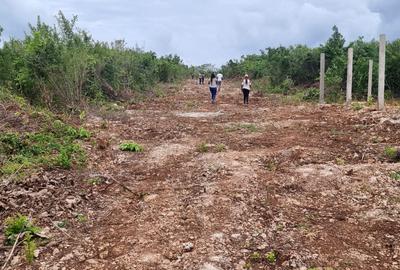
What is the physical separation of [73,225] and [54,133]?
3957 mm

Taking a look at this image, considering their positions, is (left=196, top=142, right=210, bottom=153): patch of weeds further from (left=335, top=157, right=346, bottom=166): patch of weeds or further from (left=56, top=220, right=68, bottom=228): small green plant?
(left=56, top=220, right=68, bottom=228): small green plant

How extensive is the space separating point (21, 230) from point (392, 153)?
18.2ft

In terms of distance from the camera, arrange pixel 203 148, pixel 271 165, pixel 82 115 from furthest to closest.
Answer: pixel 82 115
pixel 203 148
pixel 271 165

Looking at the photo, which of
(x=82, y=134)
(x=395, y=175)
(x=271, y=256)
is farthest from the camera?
(x=82, y=134)

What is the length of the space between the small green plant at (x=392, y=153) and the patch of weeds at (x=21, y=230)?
5.31m

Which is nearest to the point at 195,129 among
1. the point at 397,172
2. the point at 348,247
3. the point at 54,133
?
the point at 54,133

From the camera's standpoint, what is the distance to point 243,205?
17.1 feet

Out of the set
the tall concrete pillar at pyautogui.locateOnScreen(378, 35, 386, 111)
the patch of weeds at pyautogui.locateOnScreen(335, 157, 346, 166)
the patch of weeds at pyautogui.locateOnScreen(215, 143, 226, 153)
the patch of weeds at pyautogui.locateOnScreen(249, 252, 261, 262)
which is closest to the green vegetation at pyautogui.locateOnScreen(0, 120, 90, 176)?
the patch of weeds at pyautogui.locateOnScreen(215, 143, 226, 153)

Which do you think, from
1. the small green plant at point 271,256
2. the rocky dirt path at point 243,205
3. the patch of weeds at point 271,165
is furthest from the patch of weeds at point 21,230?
the patch of weeds at point 271,165

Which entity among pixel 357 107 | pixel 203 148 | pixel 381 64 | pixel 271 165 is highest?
pixel 381 64

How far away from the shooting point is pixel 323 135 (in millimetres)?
9352

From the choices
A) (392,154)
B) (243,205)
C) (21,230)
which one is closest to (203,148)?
(243,205)

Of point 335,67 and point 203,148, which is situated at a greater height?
point 335,67

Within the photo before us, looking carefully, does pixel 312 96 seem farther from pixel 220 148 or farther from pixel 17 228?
pixel 17 228
